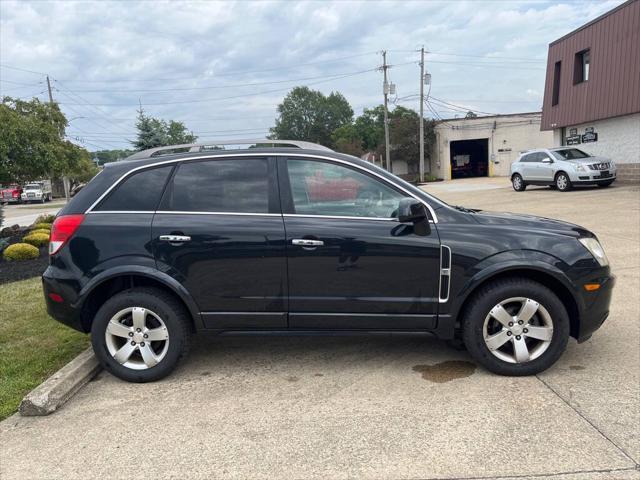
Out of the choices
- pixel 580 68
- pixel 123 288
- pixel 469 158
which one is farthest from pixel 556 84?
pixel 123 288

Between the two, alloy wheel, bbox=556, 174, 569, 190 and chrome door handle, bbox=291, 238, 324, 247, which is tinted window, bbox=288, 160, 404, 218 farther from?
alloy wheel, bbox=556, 174, 569, 190

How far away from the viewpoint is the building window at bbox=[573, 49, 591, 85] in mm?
21767

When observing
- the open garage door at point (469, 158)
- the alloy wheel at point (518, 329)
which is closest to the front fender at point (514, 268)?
the alloy wheel at point (518, 329)

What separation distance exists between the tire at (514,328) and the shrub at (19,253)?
8543 millimetres

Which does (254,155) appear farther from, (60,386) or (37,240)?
(37,240)

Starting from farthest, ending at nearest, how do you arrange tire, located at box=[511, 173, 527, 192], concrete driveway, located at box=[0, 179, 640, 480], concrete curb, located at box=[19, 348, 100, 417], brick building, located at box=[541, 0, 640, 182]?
1. tire, located at box=[511, 173, 527, 192]
2. brick building, located at box=[541, 0, 640, 182]
3. concrete curb, located at box=[19, 348, 100, 417]
4. concrete driveway, located at box=[0, 179, 640, 480]

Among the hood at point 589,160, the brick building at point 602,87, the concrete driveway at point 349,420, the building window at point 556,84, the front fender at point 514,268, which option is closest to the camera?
the concrete driveway at point 349,420

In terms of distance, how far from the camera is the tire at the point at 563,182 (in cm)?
1823

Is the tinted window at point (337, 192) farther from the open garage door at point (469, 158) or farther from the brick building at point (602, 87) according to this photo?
the open garage door at point (469, 158)

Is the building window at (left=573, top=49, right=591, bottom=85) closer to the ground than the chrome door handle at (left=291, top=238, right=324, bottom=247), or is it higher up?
higher up

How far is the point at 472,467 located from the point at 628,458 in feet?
2.82

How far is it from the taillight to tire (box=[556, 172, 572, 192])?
18101 millimetres

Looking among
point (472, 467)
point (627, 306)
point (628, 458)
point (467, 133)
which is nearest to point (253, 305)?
point (472, 467)

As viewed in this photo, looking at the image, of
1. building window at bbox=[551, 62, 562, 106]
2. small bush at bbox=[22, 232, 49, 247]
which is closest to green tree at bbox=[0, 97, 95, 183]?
small bush at bbox=[22, 232, 49, 247]
